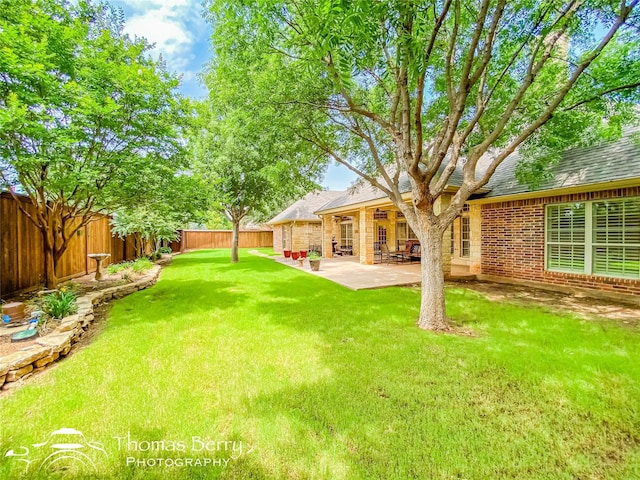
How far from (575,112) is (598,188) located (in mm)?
2257

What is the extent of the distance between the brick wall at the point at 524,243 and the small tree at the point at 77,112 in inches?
398

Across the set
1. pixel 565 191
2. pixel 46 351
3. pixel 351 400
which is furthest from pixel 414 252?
pixel 46 351

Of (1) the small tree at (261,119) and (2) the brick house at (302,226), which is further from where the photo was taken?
(2) the brick house at (302,226)

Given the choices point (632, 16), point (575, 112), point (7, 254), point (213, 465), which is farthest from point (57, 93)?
point (575, 112)

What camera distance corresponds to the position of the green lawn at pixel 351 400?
7.37ft

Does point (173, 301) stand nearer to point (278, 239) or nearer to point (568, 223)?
point (568, 223)

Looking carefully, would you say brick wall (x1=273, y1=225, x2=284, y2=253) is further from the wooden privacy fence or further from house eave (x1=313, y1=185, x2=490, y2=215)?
house eave (x1=313, y1=185, x2=490, y2=215)

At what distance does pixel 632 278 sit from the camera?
22.8 feet

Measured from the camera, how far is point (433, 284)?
5.32 metres

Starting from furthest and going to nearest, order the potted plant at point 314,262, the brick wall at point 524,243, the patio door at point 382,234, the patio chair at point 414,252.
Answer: the patio door at point 382,234 < the patio chair at point 414,252 < the potted plant at point 314,262 < the brick wall at point 524,243

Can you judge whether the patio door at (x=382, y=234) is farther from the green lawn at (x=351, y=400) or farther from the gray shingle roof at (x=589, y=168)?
the green lawn at (x=351, y=400)

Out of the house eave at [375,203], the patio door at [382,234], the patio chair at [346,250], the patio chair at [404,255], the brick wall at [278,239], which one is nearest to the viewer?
the house eave at [375,203]

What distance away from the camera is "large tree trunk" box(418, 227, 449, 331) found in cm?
523

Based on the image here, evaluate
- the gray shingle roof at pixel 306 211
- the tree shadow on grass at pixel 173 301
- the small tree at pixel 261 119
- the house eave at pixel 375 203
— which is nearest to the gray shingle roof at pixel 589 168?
the house eave at pixel 375 203
